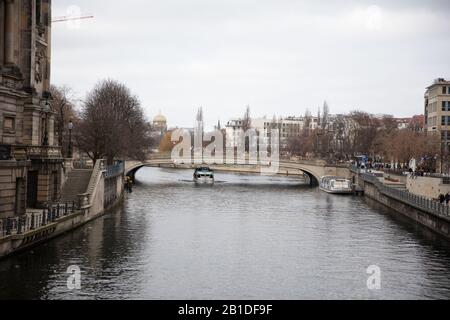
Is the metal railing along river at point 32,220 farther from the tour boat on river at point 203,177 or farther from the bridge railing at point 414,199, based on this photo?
the tour boat on river at point 203,177

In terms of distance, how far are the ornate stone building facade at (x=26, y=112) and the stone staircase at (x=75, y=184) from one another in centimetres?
186

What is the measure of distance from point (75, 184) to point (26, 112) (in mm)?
9639

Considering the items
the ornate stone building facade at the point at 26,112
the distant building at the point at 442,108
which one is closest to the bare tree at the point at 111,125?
the ornate stone building facade at the point at 26,112

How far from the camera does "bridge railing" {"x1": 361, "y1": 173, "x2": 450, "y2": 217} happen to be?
150 ft

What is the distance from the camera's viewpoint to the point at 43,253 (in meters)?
35.3

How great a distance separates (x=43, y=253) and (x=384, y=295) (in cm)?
1810

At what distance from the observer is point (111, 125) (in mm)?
77500

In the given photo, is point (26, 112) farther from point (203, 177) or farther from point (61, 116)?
point (203, 177)

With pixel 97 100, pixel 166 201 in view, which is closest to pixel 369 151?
pixel 97 100

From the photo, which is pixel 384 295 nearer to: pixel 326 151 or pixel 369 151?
pixel 369 151

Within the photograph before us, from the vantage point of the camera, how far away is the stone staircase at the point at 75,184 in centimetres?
5019

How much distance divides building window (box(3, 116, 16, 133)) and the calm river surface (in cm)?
679

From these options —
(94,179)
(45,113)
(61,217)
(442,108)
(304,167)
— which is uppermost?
(442,108)

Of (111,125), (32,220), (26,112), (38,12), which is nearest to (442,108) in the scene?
(111,125)
